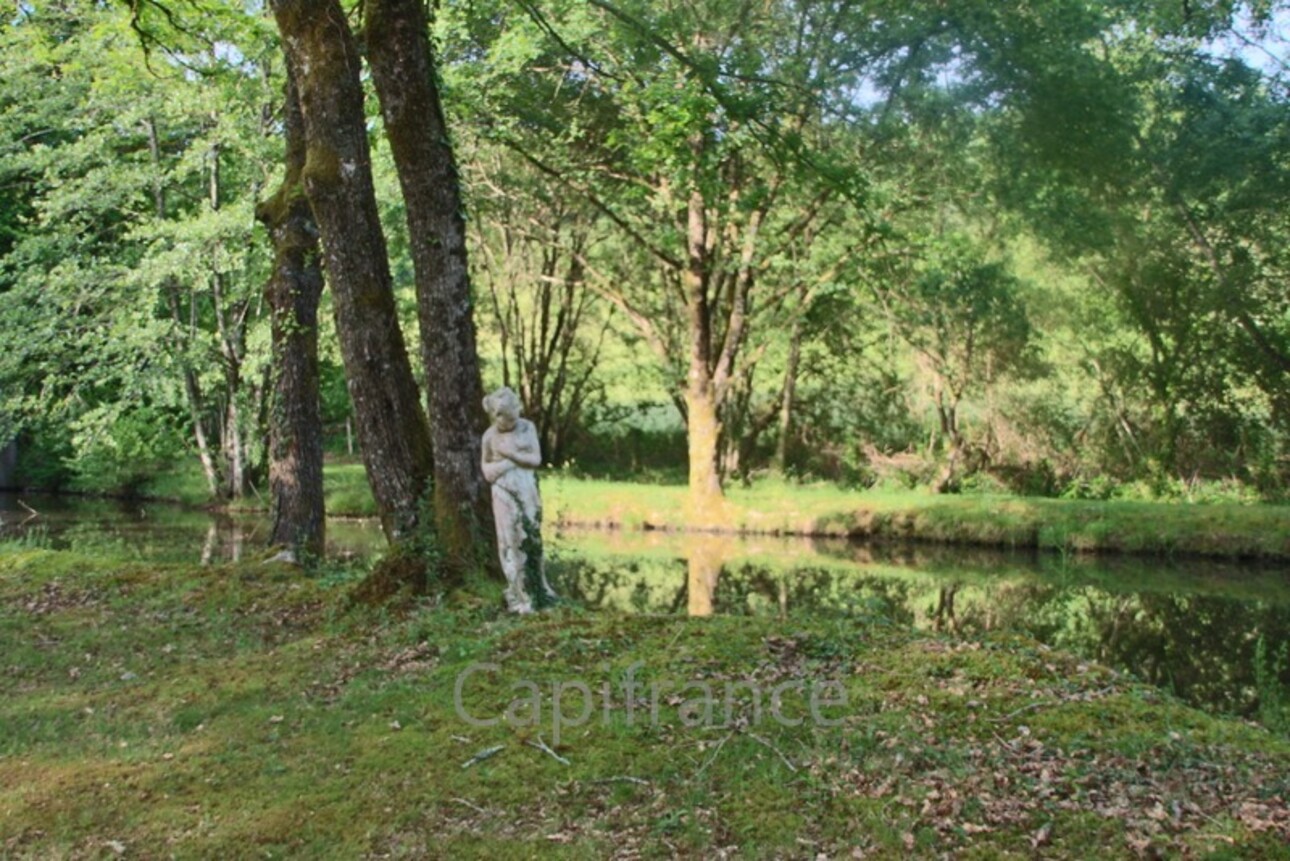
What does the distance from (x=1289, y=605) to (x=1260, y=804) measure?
41.7ft

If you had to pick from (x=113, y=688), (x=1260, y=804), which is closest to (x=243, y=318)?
(x=113, y=688)

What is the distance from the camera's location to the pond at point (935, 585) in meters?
12.6

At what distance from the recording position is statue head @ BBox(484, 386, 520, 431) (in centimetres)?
833

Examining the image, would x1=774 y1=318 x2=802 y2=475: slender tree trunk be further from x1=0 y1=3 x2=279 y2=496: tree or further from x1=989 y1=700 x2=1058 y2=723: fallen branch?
x1=989 y1=700 x2=1058 y2=723: fallen branch

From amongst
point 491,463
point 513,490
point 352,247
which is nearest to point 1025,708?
point 513,490

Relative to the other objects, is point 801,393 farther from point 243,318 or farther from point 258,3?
point 258,3

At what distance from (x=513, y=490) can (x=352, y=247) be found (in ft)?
8.43

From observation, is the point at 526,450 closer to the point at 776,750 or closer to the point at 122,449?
the point at 776,750

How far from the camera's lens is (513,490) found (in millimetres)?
8391

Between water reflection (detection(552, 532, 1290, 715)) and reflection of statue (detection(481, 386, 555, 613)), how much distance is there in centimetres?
201

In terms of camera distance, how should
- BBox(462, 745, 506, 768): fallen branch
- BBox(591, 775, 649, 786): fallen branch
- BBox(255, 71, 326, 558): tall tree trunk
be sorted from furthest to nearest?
BBox(255, 71, 326, 558): tall tree trunk, BBox(462, 745, 506, 768): fallen branch, BBox(591, 775, 649, 786): fallen branch

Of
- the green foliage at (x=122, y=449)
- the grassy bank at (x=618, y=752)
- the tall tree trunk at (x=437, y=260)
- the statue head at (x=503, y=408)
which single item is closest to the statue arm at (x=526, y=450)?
the statue head at (x=503, y=408)

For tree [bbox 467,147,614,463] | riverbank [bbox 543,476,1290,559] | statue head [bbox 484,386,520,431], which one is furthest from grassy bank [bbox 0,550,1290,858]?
tree [bbox 467,147,614,463]

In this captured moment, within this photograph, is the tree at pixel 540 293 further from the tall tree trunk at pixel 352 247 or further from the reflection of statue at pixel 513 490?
the reflection of statue at pixel 513 490
